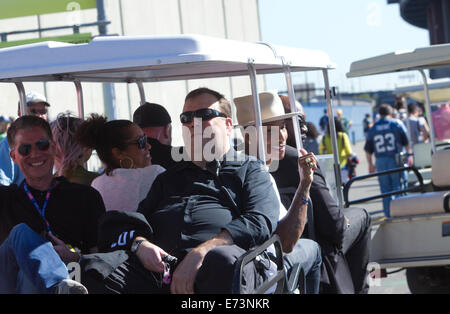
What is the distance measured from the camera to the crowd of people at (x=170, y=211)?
346cm

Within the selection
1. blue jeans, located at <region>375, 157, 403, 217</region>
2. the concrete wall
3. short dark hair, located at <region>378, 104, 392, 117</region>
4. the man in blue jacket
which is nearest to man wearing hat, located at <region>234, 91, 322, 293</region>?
the concrete wall

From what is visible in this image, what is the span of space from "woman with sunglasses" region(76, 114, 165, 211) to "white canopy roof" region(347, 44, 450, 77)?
86.2 inches

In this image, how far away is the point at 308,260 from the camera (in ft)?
14.0

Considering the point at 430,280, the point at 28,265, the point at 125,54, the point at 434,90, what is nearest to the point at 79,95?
the point at 125,54

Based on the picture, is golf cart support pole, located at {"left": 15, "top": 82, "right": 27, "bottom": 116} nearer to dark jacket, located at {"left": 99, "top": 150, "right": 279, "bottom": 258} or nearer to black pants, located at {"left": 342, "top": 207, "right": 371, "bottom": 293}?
dark jacket, located at {"left": 99, "top": 150, "right": 279, "bottom": 258}

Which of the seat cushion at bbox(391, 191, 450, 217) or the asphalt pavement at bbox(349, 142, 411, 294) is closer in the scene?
the seat cushion at bbox(391, 191, 450, 217)

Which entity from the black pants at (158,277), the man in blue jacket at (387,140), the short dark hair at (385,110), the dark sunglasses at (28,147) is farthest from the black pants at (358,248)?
the short dark hair at (385,110)

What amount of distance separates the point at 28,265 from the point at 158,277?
634mm

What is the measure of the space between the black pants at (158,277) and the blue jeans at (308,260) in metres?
0.59

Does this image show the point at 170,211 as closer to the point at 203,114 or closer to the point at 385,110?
the point at 203,114

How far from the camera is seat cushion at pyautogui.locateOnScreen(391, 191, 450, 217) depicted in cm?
580

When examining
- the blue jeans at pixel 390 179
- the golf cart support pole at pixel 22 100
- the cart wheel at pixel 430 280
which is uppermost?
the golf cart support pole at pixel 22 100

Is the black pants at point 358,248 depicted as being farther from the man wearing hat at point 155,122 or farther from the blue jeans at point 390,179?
the blue jeans at point 390,179

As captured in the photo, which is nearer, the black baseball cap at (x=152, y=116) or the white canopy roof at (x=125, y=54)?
the white canopy roof at (x=125, y=54)
